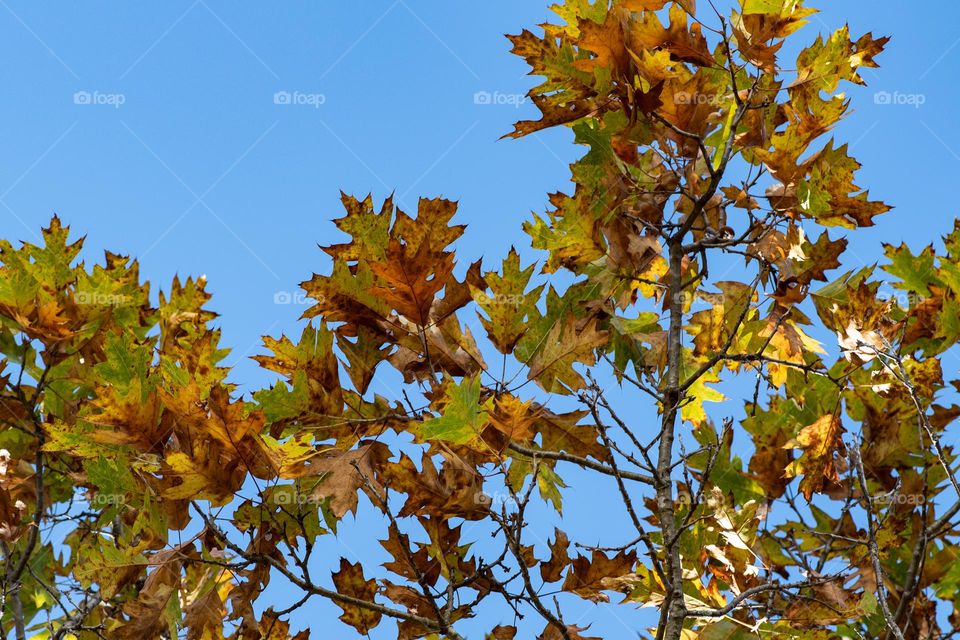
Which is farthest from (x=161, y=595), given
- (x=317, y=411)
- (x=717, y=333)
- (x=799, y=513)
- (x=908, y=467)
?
(x=908, y=467)

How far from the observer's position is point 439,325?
229cm

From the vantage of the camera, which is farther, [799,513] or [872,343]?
[799,513]

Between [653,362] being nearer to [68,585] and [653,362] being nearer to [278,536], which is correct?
[278,536]

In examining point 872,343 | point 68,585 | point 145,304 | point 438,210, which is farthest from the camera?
point 145,304

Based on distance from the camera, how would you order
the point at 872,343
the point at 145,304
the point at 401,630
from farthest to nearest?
the point at 145,304 < the point at 872,343 < the point at 401,630

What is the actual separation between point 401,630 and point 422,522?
43cm

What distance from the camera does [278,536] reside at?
228 cm

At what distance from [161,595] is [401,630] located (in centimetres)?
68

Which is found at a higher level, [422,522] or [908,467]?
[908,467]

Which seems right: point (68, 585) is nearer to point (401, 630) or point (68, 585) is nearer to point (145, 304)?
point (145, 304)

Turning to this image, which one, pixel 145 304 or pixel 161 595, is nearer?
pixel 161 595

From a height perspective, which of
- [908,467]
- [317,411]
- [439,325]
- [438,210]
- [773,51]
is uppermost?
[773,51]

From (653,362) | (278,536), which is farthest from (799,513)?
(278,536)

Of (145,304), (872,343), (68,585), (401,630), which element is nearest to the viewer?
(401,630)
